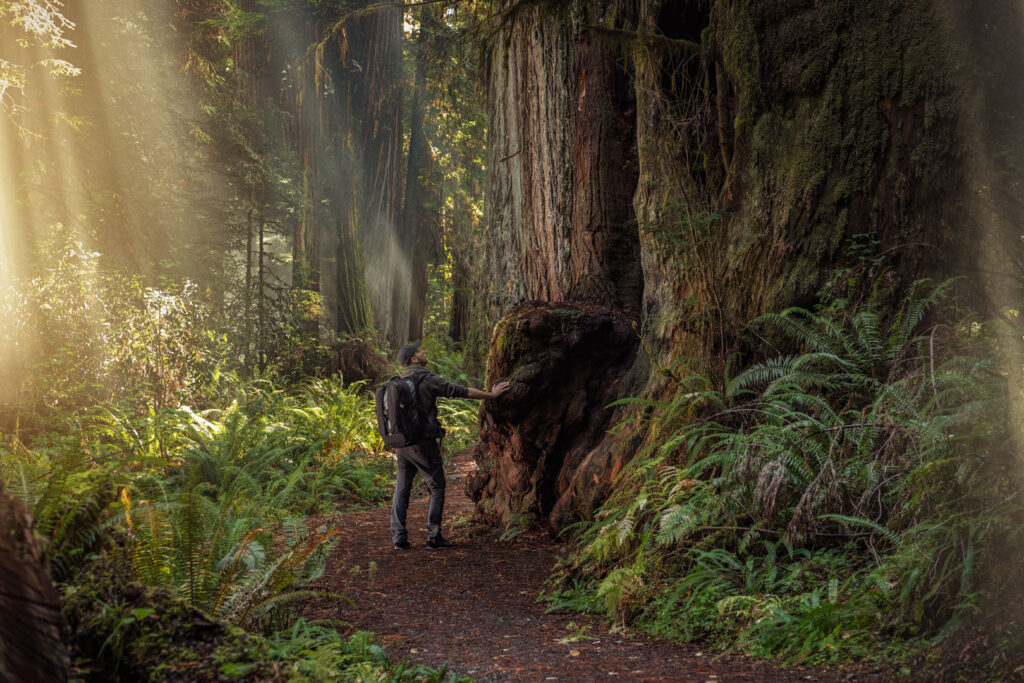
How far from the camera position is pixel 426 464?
24.3 feet

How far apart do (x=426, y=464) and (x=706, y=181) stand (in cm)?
368

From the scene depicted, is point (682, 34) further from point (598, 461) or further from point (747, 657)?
point (747, 657)

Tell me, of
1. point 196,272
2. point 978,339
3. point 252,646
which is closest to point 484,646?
point 252,646

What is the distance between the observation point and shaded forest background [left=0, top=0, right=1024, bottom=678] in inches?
142

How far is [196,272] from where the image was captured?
15477 millimetres

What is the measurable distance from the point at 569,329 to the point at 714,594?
3.29 m

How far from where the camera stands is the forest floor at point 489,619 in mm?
3846

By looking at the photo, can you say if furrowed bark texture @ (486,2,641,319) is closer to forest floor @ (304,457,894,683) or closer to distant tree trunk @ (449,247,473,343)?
forest floor @ (304,457,894,683)

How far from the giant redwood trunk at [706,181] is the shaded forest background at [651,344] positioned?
3cm

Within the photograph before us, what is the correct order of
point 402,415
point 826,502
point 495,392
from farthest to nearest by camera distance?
point 402,415
point 495,392
point 826,502

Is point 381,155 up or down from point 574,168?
up

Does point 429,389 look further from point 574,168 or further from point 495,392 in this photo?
point 574,168

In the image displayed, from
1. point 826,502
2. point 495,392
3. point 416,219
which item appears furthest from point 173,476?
point 416,219

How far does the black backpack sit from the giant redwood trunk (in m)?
0.72
